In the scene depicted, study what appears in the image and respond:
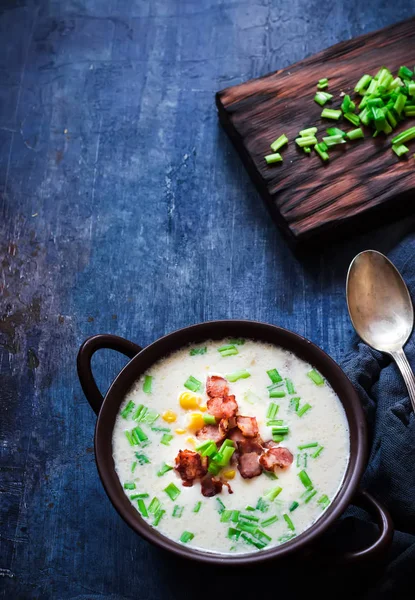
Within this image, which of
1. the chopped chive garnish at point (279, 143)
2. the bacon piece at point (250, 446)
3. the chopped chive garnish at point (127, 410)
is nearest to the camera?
the bacon piece at point (250, 446)

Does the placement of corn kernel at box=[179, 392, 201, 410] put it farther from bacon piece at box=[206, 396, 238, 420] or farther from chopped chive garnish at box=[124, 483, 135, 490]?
chopped chive garnish at box=[124, 483, 135, 490]

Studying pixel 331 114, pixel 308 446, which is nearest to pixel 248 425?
pixel 308 446

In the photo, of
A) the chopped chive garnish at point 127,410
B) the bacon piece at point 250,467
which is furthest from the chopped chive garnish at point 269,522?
the chopped chive garnish at point 127,410

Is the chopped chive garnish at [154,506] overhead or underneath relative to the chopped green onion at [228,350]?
underneath

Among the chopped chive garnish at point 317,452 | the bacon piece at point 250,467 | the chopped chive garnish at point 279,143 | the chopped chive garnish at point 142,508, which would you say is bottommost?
the chopped chive garnish at point 142,508

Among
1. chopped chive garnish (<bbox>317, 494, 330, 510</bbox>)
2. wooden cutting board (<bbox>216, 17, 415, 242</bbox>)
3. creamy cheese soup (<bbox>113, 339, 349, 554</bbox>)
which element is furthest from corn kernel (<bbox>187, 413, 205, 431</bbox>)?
wooden cutting board (<bbox>216, 17, 415, 242</bbox>)

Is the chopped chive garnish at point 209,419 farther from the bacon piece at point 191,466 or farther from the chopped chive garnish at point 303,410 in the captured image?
the chopped chive garnish at point 303,410

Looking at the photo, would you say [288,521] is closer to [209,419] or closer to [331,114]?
[209,419]
